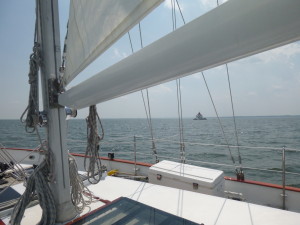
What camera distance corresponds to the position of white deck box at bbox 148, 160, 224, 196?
255 cm

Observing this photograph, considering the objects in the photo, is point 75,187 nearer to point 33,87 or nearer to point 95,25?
point 33,87

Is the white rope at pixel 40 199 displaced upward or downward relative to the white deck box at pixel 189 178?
upward

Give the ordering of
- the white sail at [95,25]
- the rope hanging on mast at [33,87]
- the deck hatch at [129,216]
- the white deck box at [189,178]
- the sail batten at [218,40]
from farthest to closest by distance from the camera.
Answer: the white deck box at [189,178] → the rope hanging on mast at [33,87] → the deck hatch at [129,216] → the white sail at [95,25] → the sail batten at [218,40]

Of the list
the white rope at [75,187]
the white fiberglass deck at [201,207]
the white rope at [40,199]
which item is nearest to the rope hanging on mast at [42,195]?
the white rope at [40,199]

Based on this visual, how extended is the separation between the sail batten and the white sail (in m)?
0.16

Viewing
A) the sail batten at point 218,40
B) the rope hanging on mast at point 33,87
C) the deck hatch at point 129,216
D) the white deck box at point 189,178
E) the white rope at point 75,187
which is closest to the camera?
the sail batten at point 218,40

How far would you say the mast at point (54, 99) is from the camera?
1.67m

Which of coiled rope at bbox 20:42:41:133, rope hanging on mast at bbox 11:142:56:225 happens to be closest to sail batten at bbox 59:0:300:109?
coiled rope at bbox 20:42:41:133

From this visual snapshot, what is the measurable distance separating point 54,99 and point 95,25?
0.82 metres

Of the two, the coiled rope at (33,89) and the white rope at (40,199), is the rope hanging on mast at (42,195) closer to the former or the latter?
the white rope at (40,199)

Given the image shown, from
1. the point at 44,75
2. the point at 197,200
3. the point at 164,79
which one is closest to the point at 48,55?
the point at 44,75

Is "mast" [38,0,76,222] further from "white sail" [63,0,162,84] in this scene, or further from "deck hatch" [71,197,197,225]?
"deck hatch" [71,197,197,225]

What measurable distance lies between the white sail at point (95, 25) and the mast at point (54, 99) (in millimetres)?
129

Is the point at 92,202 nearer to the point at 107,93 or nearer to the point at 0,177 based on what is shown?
the point at 107,93
